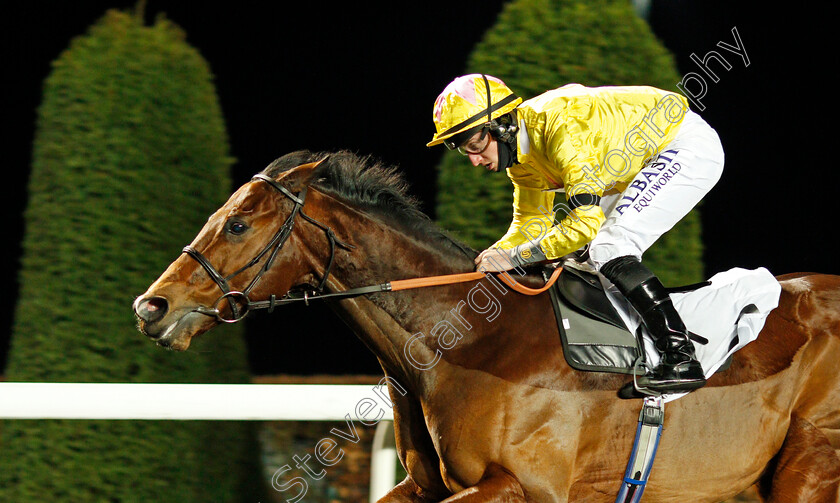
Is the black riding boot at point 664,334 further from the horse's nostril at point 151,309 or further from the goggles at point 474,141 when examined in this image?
the horse's nostril at point 151,309

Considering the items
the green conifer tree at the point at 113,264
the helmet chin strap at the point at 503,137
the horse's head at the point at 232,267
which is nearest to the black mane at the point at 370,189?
the horse's head at the point at 232,267

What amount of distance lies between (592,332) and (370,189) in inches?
35.2

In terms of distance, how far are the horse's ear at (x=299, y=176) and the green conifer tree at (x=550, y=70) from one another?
1.15 meters

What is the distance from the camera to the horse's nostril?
243 cm

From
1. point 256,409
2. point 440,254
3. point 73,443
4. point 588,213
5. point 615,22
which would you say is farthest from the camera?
point 615,22

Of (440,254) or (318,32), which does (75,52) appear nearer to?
(440,254)

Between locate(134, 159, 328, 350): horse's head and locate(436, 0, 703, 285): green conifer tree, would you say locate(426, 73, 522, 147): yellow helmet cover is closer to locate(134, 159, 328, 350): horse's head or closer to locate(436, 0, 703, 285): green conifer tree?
locate(134, 159, 328, 350): horse's head

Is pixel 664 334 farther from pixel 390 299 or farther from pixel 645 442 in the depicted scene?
pixel 390 299

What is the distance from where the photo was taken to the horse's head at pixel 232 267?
246 centimetres

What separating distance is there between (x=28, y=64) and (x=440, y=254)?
541 centimetres

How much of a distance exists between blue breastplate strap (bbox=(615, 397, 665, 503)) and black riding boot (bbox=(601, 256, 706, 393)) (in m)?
0.06

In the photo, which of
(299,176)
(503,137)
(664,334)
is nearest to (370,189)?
(299,176)

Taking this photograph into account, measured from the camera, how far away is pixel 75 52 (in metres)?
3.84

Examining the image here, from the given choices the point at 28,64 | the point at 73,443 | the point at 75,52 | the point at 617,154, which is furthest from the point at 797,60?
the point at 28,64
